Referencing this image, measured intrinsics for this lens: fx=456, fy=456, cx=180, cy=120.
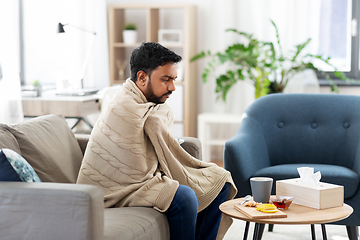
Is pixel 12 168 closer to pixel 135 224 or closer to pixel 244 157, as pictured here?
pixel 135 224

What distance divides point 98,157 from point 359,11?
3542 millimetres

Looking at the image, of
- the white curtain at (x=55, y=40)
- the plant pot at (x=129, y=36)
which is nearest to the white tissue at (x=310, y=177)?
the white curtain at (x=55, y=40)

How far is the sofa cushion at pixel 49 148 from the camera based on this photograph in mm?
1879

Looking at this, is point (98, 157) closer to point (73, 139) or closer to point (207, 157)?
point (73, 139)

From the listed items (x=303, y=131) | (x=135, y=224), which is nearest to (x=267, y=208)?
(x=135, y=224)

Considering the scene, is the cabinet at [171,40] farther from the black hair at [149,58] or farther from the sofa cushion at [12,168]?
the sofa cushion at [12,168]

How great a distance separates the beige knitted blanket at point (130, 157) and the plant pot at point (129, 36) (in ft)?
9.15

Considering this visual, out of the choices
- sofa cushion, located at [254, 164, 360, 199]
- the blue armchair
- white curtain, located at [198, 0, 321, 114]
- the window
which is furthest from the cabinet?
sofa cushion, located at [254, 164, 360, 199]

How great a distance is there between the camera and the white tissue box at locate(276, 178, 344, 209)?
1799mm

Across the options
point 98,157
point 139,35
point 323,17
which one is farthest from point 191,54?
point 98,157

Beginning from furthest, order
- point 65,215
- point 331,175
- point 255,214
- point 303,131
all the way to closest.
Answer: point 303,131 → point 331,175 → point 255,214 → point 65,215

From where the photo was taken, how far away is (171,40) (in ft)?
15.3

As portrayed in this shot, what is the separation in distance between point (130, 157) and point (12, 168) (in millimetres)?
473

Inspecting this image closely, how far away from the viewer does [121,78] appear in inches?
192
